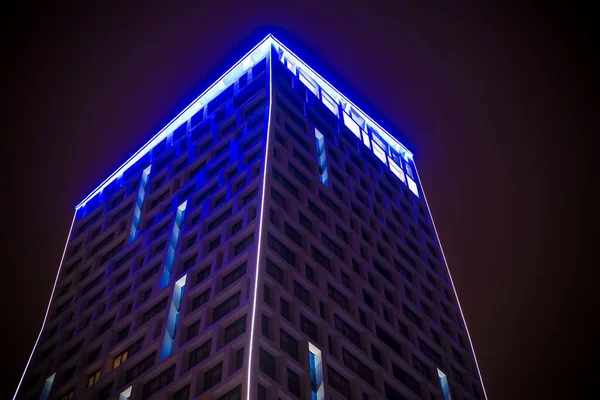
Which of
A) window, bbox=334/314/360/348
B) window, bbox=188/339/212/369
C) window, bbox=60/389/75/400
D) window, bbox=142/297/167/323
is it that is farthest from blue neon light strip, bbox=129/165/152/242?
window, bbox=334/314/360/348

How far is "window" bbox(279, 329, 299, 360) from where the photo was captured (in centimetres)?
4147

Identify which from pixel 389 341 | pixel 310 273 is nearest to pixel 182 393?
pixel 310 273

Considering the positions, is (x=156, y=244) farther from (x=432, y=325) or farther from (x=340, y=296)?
(x=432, y=325)

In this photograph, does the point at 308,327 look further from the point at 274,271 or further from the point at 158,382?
the point at 158,382

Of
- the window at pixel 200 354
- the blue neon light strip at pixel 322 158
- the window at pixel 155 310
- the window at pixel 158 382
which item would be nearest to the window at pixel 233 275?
the window at pixel 200 354

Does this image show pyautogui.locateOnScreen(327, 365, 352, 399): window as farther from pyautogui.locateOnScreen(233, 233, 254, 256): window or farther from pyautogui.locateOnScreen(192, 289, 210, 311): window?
pyautogui.locateOnScreen(233, 233, 254, 256): window

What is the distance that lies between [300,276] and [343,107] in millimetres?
34147

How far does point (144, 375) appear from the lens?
45.7 metres

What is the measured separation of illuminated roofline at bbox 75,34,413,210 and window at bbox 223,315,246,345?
37.3 m

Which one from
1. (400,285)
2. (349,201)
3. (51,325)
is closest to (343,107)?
(349,201)

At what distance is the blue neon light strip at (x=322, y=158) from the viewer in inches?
2441

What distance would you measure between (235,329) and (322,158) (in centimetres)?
2609

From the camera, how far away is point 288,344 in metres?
42.0

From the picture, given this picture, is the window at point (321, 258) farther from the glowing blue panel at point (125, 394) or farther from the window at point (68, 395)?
the window at point (68, 395)
